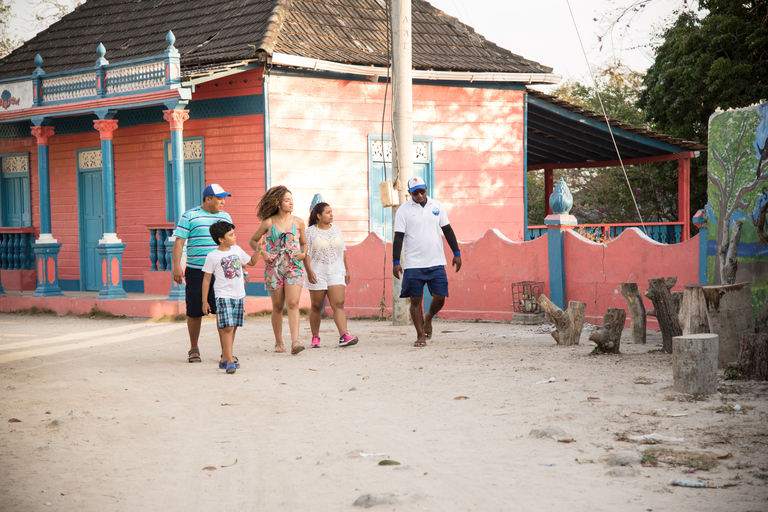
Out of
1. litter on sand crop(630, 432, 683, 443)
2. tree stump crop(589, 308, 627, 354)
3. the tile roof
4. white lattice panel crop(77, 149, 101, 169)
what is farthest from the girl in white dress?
white lattice panel crop(77, 149, 101, 169)

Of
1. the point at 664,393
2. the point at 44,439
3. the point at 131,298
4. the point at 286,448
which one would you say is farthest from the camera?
the point at 131,298

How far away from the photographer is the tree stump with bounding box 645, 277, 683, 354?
777 centimetres

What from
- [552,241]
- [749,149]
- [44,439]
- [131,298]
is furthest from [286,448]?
[131,298]

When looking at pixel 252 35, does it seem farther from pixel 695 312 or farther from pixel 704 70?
pixel 704 70

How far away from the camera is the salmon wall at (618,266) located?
930cm

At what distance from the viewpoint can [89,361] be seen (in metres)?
8.33

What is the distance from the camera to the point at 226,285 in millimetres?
7270

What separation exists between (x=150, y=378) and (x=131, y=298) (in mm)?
6463

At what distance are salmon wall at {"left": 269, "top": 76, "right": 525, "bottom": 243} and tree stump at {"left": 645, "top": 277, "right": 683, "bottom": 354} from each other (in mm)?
6734

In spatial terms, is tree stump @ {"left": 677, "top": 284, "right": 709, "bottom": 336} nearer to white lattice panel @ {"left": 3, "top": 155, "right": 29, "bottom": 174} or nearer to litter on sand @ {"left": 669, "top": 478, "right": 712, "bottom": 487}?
litter on sand @ {"left": 669, "top": 478, "right": 712, "bottom": 487}

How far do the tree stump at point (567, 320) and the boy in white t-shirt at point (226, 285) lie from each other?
127 inches

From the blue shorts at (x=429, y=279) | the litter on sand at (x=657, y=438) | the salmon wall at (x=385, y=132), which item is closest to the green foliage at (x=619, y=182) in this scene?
the salmon wall at (x=385, y=132)

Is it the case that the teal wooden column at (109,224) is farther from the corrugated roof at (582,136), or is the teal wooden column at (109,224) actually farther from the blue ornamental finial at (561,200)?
the corrugated roof at (582,136)

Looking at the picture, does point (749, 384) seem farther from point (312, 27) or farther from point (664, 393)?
point (312, 27)
